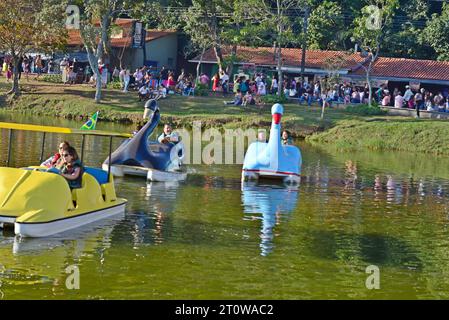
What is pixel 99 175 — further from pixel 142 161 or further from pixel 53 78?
pixel 53 78

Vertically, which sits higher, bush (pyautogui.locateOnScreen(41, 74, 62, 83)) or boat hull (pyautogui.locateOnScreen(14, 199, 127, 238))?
bush (pyautogui.locateOnScreen(41, 74, 62, 83))

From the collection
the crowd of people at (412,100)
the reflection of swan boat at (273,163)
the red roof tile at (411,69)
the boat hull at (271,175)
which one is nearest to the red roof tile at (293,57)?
the red roof tile at (411,69)

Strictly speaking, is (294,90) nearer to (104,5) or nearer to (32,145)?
(104,5)

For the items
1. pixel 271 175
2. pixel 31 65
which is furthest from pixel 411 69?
pixel 271 175

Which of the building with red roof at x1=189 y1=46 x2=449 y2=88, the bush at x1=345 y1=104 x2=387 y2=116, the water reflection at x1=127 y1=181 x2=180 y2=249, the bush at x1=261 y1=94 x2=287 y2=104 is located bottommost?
the water reflection at x1=127 y1=181 x2=180 y2=249

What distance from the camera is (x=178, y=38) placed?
67062mm

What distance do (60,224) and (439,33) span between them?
1750 inches

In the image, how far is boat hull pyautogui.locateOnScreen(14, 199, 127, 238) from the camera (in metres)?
17.4

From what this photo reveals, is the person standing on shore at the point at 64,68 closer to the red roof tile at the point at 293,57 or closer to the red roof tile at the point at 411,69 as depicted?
the red roof tile at the point at 293,57

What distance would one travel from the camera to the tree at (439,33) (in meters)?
58.0

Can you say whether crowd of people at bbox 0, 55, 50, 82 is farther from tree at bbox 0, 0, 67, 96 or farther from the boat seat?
the boat seat

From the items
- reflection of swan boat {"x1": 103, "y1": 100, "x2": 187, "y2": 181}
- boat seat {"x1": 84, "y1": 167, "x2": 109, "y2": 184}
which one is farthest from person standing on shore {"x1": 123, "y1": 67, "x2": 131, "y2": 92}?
boat seat {"x1": 84, "y1": 167, "x2": 109, "y2": 184}

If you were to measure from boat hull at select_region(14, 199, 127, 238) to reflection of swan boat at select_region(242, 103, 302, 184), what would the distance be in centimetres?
789

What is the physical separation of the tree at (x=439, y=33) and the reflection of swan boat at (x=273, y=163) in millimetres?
32872
